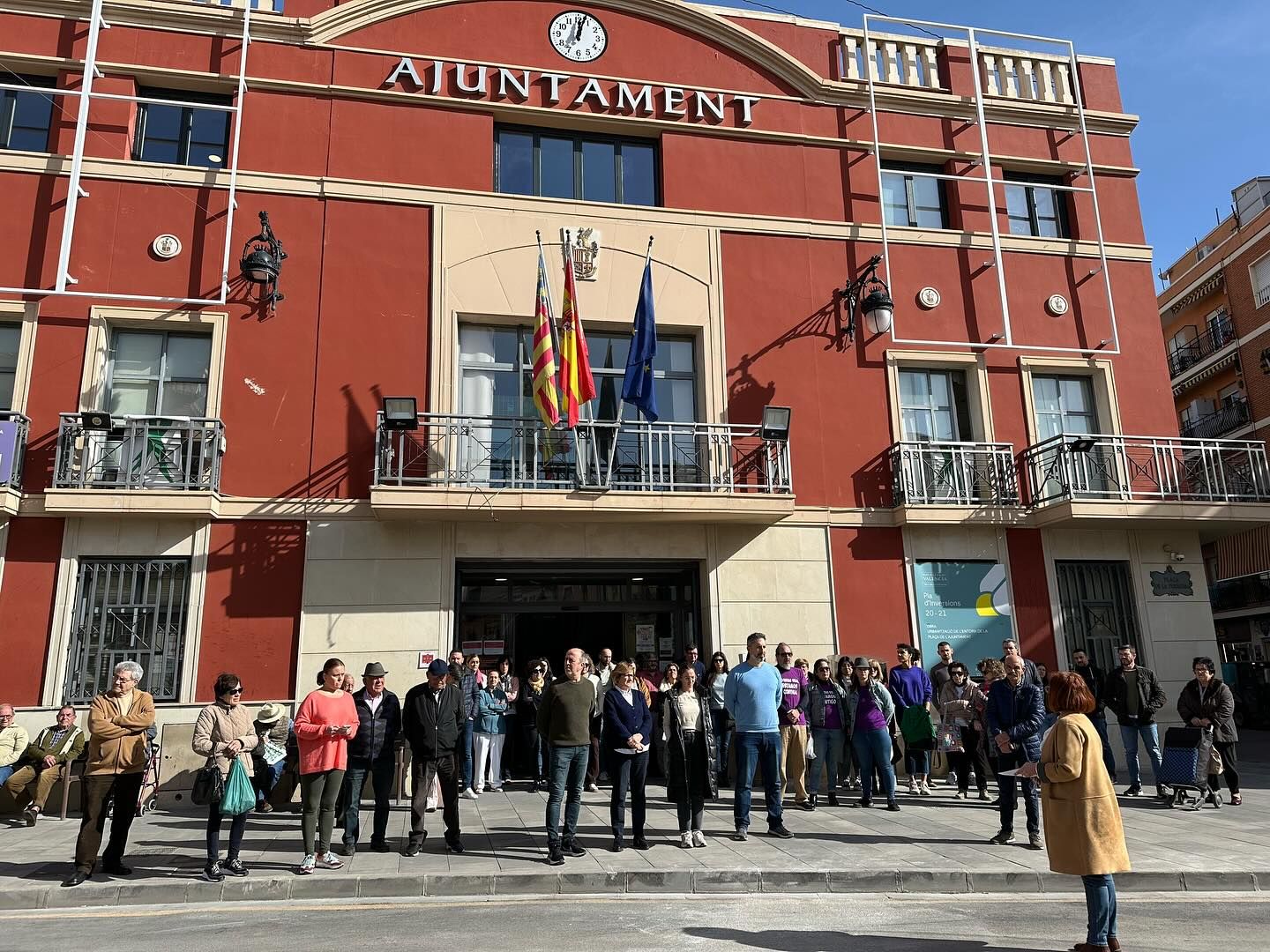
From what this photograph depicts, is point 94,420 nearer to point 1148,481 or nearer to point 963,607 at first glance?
point 963,607

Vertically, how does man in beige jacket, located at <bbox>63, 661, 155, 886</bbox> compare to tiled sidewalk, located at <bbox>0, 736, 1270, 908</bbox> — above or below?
above

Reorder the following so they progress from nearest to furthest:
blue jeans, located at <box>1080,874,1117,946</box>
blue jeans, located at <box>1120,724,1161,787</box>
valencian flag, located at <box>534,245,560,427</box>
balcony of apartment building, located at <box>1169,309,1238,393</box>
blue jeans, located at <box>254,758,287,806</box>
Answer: blue jeans, located at <box>1080,874,1117,946</box> < blue jeans, located at <box>254,758,287,806</box> < blue jeans, located at <box>1120,724,1161,787</box> < valencian flag, located at <box>534,245,560,427</box> < balcony of apartment building, located at <box>1169,309,1238,393</box>

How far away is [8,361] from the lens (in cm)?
1260

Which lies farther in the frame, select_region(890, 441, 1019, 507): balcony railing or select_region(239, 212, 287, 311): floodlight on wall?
select_region(890, 441, 1019, 507): balcony railing

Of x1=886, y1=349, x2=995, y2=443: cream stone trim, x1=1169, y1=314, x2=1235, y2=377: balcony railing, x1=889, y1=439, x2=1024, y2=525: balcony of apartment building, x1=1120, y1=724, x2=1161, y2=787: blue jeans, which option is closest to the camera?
x1=1120, y1=724, x2=1161, y2=787: blue jeans

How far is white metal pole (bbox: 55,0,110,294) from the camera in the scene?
482 inches

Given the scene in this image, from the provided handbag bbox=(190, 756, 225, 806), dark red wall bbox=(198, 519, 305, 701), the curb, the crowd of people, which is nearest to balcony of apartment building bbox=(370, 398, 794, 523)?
dark red wall bbox=(198, 519, 305, 701)

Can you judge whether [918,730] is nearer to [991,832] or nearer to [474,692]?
[991,832]

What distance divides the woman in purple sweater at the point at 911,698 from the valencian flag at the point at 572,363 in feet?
17.5

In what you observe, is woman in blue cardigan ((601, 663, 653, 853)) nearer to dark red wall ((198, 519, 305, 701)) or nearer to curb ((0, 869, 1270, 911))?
curb ((0, 869, 1270, 911))

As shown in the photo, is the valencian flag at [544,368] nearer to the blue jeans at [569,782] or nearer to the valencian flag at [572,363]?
the valencian flag at [572,363]

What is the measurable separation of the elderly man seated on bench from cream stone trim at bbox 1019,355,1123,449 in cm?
1438

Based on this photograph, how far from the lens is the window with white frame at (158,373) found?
42.0ft

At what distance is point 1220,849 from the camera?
830 cm
